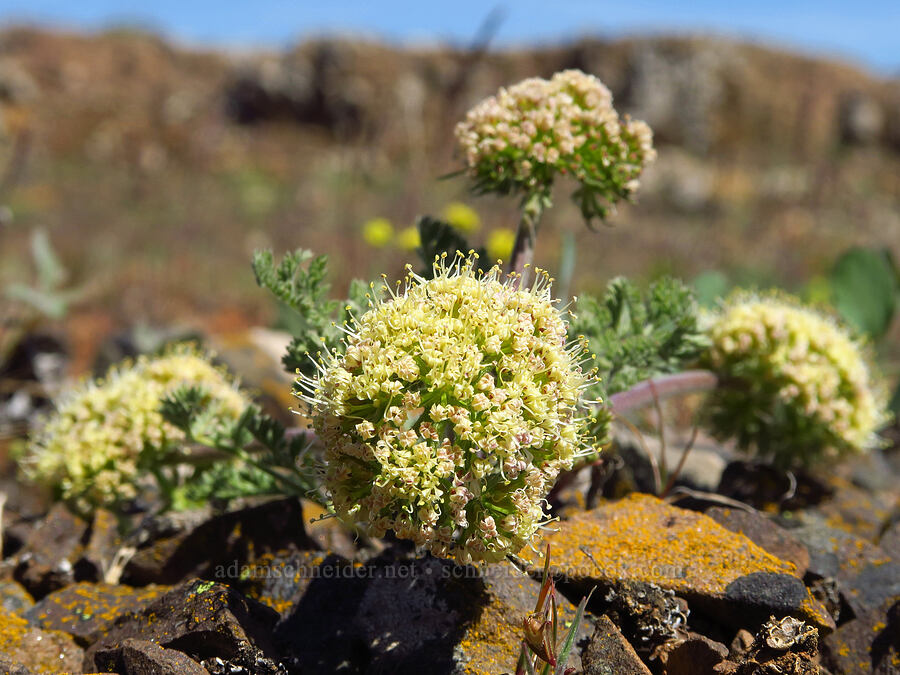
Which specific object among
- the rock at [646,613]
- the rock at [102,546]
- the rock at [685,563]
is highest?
the rock at [685,563]

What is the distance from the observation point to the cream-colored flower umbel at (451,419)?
7.16 ft

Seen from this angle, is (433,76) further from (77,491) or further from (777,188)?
(77,491)

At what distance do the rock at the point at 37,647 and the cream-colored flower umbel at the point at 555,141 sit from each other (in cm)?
239

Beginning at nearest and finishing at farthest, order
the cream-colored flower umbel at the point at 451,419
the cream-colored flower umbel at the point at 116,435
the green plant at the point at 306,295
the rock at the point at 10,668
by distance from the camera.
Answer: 1. the cream-colored flower umbel at the point at 451,419
2. the rock at the point at 10,668
3. the green plant at the point at 306,295
4. the cream-colored flower umbel at the point at 116,435

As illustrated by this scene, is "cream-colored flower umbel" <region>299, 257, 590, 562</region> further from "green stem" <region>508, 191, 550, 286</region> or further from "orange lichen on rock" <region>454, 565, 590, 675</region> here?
"green stem" <region>508, 191, 550, 286</region>

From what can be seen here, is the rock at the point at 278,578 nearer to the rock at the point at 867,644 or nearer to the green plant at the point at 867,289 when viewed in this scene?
the rock at the point at 867,644

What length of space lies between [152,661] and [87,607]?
3.00ft

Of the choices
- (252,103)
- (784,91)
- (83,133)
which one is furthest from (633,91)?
(83,133)

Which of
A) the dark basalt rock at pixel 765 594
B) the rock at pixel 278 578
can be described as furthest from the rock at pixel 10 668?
the dark basalt rock at pixel 765 594

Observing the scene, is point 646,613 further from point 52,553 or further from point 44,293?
point 44,293

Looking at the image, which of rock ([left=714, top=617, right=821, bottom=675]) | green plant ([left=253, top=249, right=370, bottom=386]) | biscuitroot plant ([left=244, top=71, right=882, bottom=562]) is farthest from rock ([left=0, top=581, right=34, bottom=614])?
rock ([left=714, top=617, right=821, bottom=675])

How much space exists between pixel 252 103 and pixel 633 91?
1932cm

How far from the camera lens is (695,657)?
247cm

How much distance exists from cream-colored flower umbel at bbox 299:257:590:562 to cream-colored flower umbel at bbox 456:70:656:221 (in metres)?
0.94
